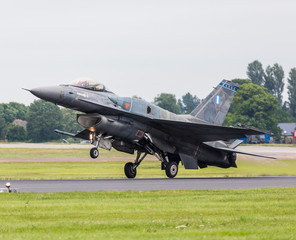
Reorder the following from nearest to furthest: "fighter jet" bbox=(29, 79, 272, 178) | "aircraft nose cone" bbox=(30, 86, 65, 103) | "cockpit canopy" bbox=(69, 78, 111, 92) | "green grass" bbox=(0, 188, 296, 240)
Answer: "green grass" bbox=(0, 188, 296, 240) → "aircraft nose cone" bbox=(30, 86, 65, 103) → "fighter jet" bbox=(29, 79, 272, 178) → "cockpit canopy" bbox=(69, 78, 111, 92)

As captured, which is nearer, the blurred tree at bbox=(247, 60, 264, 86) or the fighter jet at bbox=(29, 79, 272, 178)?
the fighter jet at bbox=(29, 79, 272, 178)

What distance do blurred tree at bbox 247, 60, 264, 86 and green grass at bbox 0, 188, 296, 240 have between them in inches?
6081

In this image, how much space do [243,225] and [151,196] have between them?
595 cm

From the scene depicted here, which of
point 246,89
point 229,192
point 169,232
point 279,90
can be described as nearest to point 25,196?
point 229,192

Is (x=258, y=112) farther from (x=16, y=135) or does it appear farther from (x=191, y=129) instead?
(x=191, y=129)

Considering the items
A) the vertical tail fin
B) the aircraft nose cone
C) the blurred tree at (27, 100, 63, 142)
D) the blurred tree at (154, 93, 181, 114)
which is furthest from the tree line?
the aircraft nose cone

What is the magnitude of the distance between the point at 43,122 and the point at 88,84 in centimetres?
9708

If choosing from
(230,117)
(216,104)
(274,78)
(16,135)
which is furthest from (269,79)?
(216,104)

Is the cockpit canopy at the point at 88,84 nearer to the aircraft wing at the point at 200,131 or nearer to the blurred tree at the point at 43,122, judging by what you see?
the aircraft wing at the point at 200,131

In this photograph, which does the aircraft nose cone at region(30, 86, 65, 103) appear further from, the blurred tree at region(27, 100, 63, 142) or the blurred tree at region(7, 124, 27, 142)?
the blurred tree at region(7, 124, 27, 142)

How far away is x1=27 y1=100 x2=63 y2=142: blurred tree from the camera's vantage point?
380 ft

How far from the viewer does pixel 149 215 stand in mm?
13242

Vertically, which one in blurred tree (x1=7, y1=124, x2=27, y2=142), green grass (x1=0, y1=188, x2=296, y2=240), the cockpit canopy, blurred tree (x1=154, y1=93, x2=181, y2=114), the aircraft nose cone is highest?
blurred tree (x1=154, y1=93, x2=181, y2=114)

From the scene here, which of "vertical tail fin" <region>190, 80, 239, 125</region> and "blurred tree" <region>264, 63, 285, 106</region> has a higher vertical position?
"blurred tree" <region>264, 63, 285, 106</region>
